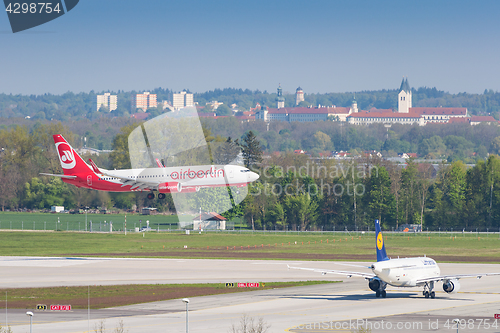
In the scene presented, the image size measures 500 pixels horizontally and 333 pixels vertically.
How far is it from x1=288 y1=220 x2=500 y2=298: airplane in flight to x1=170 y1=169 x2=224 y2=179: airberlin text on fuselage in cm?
3315

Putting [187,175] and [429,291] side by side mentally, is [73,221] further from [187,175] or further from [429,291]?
[429,291]

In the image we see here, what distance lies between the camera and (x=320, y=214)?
527 ft

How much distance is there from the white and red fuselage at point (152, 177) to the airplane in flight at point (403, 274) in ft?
109

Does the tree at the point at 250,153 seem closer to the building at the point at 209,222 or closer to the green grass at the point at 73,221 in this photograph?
the green grass at the point at 73,221

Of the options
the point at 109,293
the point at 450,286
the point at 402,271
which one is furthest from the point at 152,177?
the point at 450,286

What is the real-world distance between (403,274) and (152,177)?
135 ft

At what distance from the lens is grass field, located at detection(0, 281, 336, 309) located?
5612cm

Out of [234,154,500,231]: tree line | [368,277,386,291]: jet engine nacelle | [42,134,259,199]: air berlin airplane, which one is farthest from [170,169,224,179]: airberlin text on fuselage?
[234,154,500,231]: tree line

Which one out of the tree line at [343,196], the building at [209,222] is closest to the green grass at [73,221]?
the tree line at [343,196]

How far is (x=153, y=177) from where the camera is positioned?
8812cm

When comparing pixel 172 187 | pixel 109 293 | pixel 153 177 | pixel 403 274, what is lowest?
pixel 109 293

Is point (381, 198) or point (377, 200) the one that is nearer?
point (381, 198)

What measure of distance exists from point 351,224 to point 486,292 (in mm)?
96200

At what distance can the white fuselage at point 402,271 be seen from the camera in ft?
179
